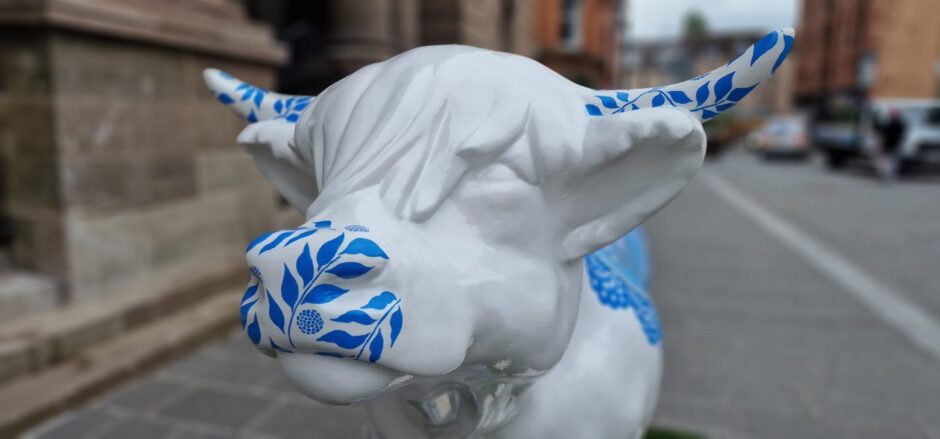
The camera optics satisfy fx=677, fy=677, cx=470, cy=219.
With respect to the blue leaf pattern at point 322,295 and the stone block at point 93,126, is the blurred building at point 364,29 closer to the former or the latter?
the stone block at point 93,126

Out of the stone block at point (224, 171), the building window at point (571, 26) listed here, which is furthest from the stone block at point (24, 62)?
the building window at point (571, 26)

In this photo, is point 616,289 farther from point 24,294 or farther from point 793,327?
point 793,327

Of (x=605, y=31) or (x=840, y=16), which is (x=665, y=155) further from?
(x=840, y=16)

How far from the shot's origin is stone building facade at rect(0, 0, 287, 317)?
334cm

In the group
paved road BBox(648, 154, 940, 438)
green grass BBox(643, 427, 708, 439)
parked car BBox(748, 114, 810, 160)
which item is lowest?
parked car BBox(748, 114, 810, 160)

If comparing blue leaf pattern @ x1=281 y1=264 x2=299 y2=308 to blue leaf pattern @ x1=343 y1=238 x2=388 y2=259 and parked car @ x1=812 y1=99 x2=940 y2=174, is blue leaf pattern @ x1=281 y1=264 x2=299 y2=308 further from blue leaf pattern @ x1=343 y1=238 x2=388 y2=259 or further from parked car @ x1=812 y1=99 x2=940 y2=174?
parked car @ x1=812 y1=99 x2=940 y2=174

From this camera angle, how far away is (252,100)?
1272 mm

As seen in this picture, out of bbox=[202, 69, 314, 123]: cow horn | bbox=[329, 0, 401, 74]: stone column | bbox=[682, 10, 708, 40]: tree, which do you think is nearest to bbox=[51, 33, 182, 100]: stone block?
bbox=[202, 69, 314, 123]: cow horn

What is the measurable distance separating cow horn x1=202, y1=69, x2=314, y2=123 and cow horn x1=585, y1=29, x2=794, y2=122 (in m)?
0.55

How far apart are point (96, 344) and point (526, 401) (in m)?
3.09

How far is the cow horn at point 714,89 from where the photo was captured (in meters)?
0.89

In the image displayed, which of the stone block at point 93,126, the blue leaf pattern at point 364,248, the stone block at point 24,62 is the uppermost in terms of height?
the blue leaf pattern at point 364,248

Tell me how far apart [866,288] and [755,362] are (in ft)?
7.44

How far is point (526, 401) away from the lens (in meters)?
1.14
